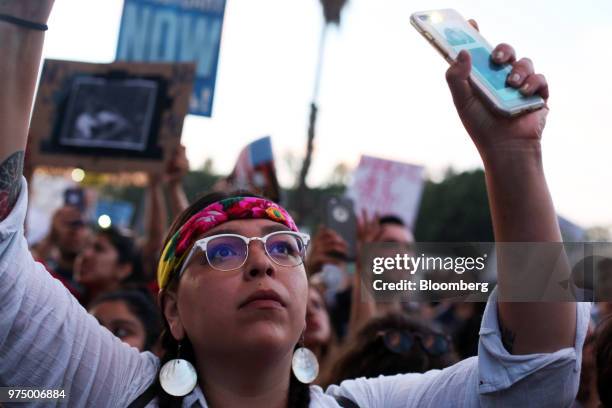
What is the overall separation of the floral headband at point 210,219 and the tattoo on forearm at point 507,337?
2.02 feet

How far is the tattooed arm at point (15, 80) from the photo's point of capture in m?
1.40

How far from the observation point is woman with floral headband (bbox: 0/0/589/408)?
4.68 ft

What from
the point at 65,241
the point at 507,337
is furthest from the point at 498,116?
the point at 65,241

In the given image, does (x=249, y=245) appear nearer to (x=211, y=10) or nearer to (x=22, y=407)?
(x=22, y=407)

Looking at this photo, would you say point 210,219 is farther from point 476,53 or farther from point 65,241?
point 65,241

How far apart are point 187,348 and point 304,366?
0.95ft

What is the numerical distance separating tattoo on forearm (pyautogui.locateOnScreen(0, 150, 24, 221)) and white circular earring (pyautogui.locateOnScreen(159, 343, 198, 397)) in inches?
20.3

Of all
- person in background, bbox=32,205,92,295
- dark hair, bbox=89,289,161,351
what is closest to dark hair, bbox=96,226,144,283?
person in background, bbox=32,205,92,295

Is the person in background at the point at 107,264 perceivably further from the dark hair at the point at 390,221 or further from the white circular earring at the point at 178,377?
the white circular earring at the point at 178,377

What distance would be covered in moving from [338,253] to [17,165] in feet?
9.18

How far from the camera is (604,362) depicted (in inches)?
79.5

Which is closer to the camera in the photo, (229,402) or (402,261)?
(229,402)

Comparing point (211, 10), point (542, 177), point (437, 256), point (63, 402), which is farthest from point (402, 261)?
point (211, 10)

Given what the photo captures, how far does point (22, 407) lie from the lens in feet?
4.99
